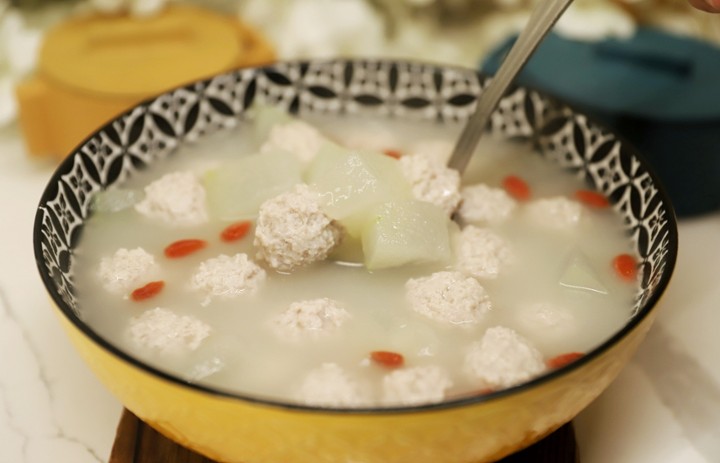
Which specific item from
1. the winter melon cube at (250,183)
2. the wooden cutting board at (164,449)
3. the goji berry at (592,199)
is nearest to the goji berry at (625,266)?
the goji berry at (592,199)

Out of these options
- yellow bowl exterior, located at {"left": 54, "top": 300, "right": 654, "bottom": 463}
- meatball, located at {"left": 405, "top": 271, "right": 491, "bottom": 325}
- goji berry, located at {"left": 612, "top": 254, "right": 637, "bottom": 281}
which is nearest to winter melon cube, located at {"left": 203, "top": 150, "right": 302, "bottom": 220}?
meatball, located at {"left": 405, "top": 271, "right": 491, "bottom": 325}

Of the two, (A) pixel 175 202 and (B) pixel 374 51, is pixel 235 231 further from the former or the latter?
(B) pixel 374 51

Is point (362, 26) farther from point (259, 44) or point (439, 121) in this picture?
point (439, 121)

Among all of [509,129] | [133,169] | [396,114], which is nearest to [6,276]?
[133,169]

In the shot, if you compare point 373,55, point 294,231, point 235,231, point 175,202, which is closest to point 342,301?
point 294,231

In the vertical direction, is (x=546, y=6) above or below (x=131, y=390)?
above

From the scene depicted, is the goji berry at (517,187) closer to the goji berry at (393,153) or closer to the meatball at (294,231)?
the goji berry at (393,153)
